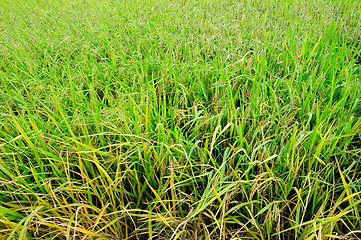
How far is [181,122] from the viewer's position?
1.13 metres

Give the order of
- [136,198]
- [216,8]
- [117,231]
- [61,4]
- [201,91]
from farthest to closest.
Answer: [61,4] < [216,8] < [201,91] < [136,198] < [117,231]

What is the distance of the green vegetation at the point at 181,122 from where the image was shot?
74 cm

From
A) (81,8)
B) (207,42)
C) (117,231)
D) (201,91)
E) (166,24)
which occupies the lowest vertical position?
(117,231)

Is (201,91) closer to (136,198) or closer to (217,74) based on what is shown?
(217,74)

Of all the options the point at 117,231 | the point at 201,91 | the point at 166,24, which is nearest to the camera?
the point at 117,231

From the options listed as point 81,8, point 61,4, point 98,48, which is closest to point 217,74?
point 98,48

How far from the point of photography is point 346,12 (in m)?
2.38

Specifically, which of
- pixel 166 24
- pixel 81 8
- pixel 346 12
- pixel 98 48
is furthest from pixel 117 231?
pixel 81 8

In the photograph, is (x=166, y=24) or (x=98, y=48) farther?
(x=166, y=24)

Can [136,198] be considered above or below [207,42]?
below

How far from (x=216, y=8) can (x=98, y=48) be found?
155cm

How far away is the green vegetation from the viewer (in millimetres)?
736

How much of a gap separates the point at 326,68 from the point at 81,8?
3033 millimetres

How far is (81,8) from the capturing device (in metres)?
3.06
